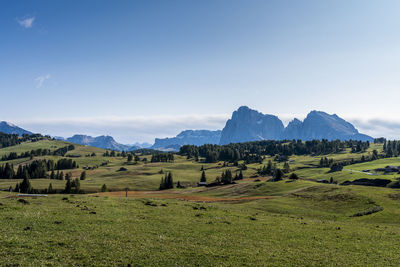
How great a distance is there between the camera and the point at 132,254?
71.4 ft

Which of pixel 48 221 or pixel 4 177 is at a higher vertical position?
pixel 48 221

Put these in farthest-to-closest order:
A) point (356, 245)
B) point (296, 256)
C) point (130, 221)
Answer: point (130, 221) → point (356, 245) → point (296, 256)

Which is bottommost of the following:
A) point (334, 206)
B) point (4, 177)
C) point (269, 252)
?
point (4, 177)

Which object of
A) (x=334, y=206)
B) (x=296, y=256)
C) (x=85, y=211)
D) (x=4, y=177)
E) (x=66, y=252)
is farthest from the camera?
(x=4, y=177)

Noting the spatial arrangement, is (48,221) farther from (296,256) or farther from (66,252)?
(296,256)

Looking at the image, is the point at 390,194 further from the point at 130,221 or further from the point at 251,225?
the point at 130,221

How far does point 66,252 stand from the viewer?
2131 cm

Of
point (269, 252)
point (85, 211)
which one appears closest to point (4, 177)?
point (85, 211)

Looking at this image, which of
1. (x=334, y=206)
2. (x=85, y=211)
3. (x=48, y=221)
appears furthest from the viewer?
(x=334, y=206)

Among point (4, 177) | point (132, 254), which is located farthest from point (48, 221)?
point (4, 177)

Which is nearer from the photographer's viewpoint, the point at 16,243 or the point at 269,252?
the point at 16,243

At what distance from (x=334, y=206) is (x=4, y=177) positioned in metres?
226

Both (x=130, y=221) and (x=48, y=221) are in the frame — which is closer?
(x=48, y=221)

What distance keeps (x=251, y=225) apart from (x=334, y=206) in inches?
1349
